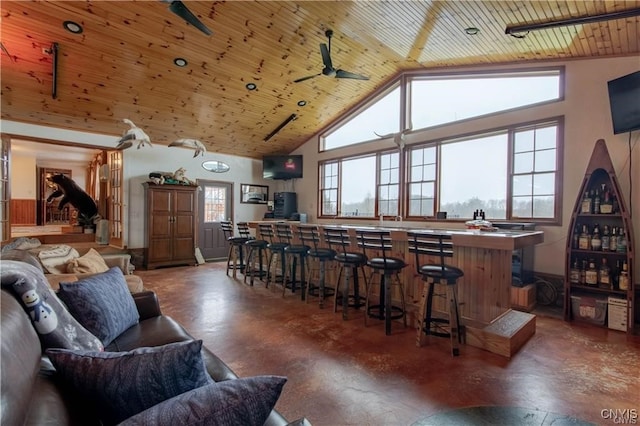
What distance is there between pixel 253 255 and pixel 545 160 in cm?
→ 483

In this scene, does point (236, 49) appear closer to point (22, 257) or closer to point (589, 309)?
point (22, 257)

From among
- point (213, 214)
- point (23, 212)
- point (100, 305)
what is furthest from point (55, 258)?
point (23, 212)

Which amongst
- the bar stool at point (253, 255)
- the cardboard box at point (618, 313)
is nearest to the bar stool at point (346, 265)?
the bar stool at point (253, 255)

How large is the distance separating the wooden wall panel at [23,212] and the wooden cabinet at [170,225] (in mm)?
5850

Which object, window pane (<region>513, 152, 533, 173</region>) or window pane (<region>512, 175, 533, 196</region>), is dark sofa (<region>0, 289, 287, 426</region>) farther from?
window pane (<region>513, 152, 533, 173</region>)

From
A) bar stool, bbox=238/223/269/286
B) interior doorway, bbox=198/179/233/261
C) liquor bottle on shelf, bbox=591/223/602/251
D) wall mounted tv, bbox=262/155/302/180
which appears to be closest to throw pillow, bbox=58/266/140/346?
bar stool, bbox=238/223/269/286

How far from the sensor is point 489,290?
3.03m

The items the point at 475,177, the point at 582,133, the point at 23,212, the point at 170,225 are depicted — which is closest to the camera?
the point at 582,133

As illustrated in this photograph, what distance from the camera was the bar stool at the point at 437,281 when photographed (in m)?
2.80

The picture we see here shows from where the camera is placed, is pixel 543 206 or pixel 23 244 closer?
pixel 23 244

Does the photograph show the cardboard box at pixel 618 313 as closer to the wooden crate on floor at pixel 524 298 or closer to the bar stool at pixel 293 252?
the wooden crate on floor at pixel 524 298

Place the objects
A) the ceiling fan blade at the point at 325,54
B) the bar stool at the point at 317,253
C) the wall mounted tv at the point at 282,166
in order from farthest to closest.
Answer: the wall mounted tv at the point at 282,166
the ceiling fan blade at the point at 325,54
the bar stool at the point at 317,253

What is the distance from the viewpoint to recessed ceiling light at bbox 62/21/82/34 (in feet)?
12.5

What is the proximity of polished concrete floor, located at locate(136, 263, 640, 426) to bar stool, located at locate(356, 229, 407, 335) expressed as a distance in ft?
0.49
